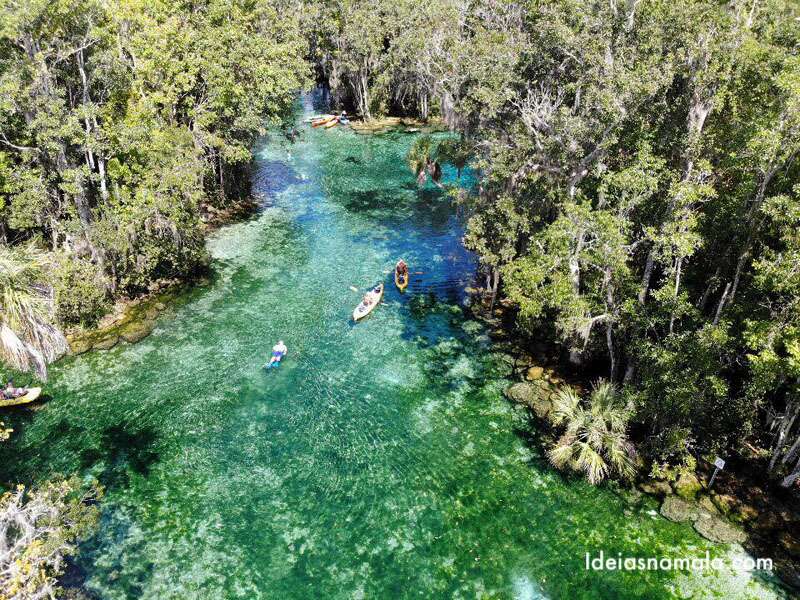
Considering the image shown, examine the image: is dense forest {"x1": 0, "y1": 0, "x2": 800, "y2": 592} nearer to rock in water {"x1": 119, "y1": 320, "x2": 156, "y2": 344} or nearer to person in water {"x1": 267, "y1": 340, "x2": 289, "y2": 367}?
rock in water {"x1": 119, "y1": 320, "x2": 156, "y2": 344}

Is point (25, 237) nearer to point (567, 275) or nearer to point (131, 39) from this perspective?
point (131, 39)

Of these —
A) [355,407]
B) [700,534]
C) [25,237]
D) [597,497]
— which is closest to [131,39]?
[25,237]

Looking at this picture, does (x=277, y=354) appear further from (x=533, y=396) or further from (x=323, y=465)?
(x=533, y=396)

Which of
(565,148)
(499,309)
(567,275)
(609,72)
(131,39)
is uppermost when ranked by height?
(131,39)

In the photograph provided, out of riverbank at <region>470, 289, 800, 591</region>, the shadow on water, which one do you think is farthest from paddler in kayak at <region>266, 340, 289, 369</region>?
the shadow on water

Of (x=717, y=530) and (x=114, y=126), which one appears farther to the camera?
(x=114, y=126)

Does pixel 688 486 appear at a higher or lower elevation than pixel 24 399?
lower

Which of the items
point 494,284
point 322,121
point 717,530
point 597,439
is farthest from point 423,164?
point 717,530
